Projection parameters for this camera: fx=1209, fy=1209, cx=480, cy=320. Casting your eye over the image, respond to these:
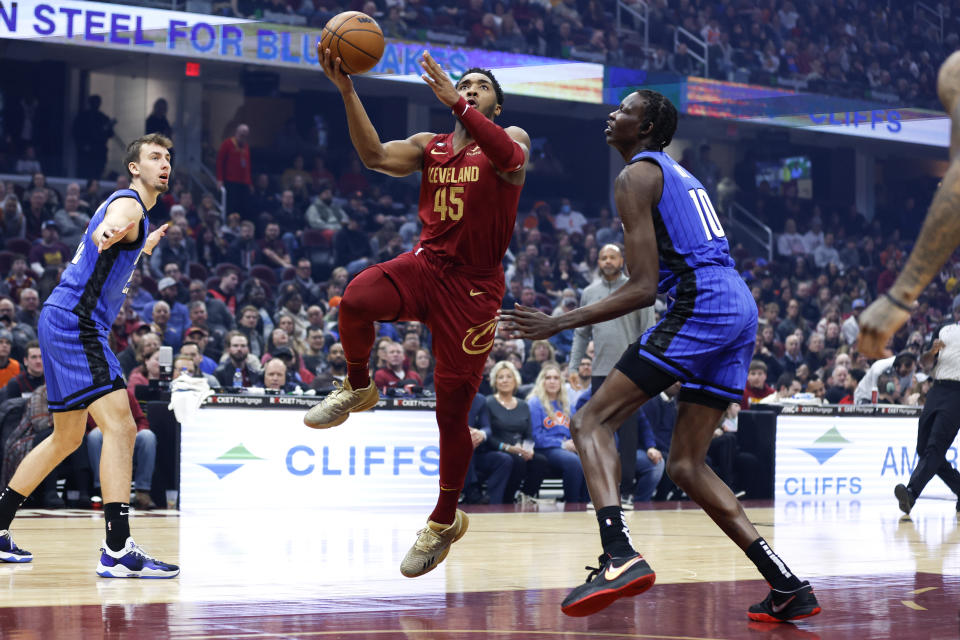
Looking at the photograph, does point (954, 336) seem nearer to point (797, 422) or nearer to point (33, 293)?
point (797, 422)


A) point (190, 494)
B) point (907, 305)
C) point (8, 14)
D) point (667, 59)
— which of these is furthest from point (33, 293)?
point (667, 59)

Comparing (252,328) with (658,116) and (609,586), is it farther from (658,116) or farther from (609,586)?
(609,586)

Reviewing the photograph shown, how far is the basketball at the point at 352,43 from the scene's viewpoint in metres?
5.36

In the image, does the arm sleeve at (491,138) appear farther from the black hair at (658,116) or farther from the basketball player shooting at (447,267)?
the black hair at (658,116)

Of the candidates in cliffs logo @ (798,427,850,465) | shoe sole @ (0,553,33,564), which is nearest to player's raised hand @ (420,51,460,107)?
shoe sole @ (0,553,33,564)

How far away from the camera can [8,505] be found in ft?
20.5

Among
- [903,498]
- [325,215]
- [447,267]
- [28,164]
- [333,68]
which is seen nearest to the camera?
[333,68]

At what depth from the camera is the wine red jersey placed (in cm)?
554

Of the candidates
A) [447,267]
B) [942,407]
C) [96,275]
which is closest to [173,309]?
[96,275]

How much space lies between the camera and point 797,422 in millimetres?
12398

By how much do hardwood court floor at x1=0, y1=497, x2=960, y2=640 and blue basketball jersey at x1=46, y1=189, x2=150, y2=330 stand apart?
4.29ft

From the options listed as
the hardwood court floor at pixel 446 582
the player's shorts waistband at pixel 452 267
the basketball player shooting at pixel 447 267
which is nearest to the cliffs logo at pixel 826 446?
the hardwood court floor at pixel 446 582

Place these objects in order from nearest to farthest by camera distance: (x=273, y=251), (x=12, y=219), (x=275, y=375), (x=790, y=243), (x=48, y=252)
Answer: (x=275, y=375) < (x=48, y=252) < (x=12, y=219) < (x=273, y=251) < (x=790, y=243)

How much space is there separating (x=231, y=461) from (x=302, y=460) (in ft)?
1.95
